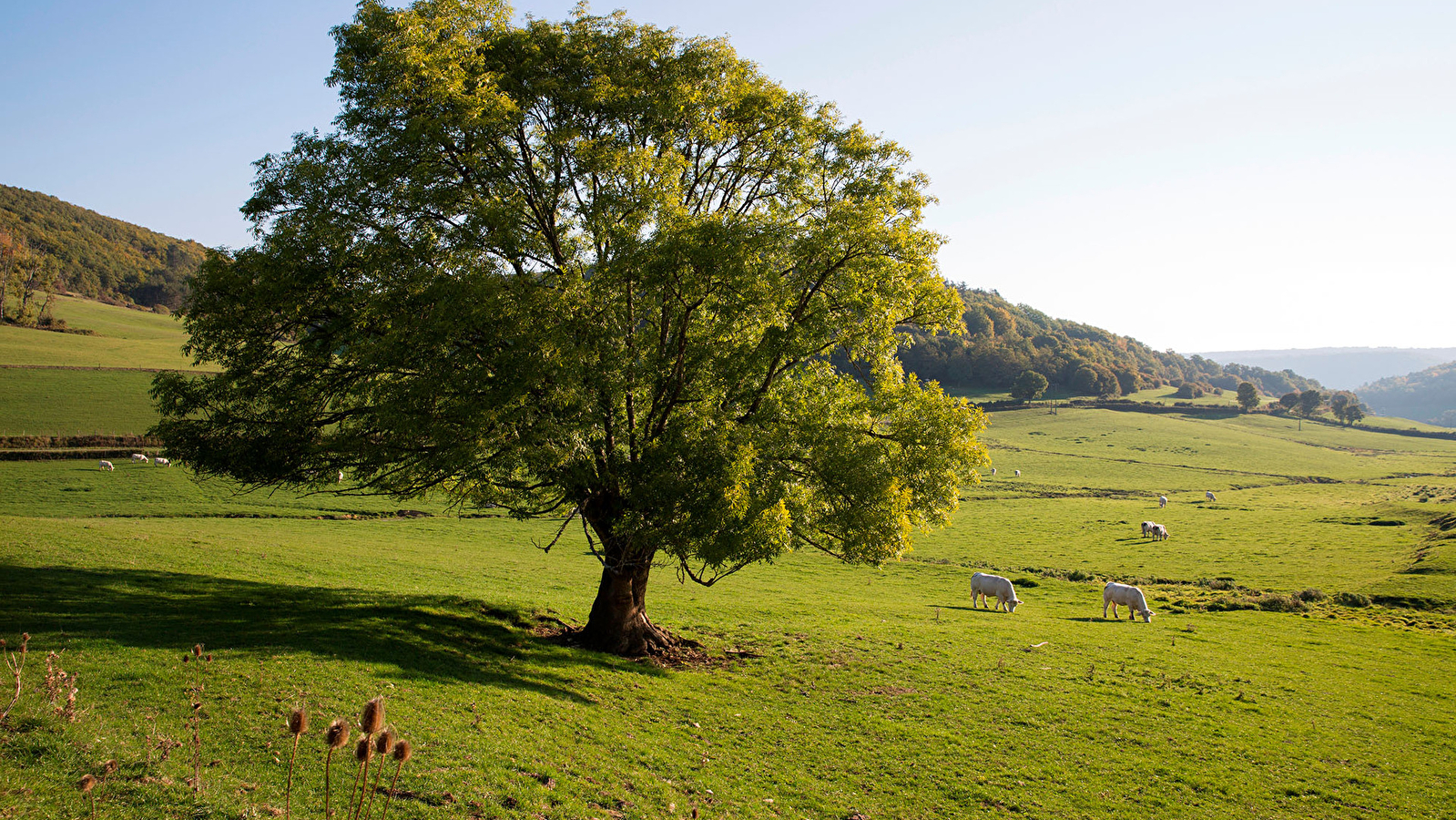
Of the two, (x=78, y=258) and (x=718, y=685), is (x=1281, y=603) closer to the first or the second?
(x=718, y=685)

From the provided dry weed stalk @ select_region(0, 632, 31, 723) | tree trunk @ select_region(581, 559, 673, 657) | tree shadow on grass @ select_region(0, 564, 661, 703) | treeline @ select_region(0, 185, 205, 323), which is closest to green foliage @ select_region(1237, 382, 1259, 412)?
tree trunk @ select_region(581, 559, 673, 657)

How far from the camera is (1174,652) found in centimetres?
2350

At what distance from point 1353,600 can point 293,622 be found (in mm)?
43044

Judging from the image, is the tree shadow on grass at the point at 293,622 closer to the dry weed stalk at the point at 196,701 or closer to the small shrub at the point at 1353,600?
the dry weed stalk at the point at 196,701

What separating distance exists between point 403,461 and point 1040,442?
4452 inches

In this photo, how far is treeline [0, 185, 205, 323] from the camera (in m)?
95.8

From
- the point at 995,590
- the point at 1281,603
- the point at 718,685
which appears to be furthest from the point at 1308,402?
the point at 718,685

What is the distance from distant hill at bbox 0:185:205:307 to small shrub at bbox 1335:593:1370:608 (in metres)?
152

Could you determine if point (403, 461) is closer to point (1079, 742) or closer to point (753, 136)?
point (753, 136)

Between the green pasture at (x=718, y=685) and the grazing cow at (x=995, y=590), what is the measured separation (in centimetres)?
82

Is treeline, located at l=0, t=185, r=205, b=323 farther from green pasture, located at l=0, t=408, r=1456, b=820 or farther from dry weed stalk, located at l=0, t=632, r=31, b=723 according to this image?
dry weed stalk, located at l=0, t=632, r=31, b=723

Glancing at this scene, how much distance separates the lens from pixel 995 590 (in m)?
33.2

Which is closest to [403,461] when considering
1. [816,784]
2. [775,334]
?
[775,334]

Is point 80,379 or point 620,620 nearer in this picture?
point 620,620
